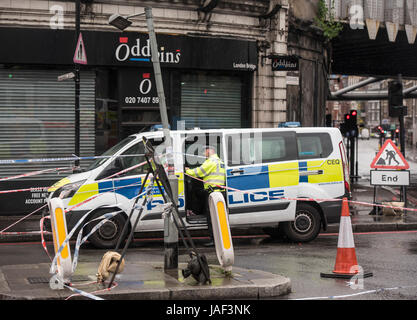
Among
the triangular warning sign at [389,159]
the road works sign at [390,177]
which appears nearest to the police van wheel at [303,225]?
the road works sign at [390,177]

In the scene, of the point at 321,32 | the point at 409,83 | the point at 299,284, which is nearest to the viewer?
the point at 299,284

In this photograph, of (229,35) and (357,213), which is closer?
(357,213)

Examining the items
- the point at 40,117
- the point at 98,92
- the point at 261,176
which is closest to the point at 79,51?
the point at 40,117

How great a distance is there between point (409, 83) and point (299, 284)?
94964mm

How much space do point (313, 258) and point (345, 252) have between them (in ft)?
5.91

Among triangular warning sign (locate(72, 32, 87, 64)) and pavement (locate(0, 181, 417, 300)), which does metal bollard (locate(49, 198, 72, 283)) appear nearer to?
pavement (locate(0, 181, 417, 300))

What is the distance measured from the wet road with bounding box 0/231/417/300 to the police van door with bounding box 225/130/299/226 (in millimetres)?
597

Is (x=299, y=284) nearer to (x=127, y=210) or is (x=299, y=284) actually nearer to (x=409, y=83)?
(x=127, y=210)

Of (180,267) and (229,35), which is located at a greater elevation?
(229,35)


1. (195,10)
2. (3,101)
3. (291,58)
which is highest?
(195,10)

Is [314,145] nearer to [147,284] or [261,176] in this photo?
[261,176]

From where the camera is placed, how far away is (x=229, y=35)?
19.3m

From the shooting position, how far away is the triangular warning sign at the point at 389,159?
17.2 m
